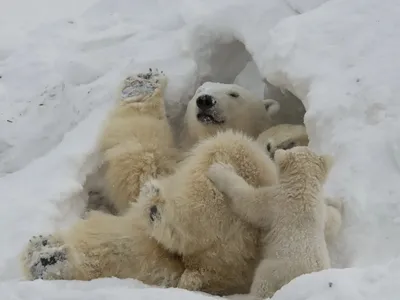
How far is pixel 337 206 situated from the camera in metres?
3.12

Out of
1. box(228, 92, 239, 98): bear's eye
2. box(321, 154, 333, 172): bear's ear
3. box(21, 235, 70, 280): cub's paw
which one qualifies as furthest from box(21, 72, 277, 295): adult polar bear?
box(228, 92, 239, 98): bear's eye

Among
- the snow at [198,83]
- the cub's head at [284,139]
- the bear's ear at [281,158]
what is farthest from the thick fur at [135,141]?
the bear's ear at [281,158]

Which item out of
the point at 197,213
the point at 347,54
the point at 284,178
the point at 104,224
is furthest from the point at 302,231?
the point at 347,54

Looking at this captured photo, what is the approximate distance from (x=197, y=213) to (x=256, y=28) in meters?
1.70

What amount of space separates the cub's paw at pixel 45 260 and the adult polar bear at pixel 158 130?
0.73 m

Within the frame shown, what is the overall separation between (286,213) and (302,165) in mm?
214

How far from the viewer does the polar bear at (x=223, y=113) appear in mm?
4035

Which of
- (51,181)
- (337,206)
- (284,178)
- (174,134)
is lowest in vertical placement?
(174,134)

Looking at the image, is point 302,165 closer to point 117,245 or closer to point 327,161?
point 327,161

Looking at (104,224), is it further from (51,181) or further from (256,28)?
(256,28)

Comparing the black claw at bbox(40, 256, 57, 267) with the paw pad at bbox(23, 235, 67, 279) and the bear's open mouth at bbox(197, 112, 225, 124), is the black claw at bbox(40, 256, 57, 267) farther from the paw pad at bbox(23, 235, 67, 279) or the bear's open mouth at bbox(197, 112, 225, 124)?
the bear's open mouth at bbox(197, 112, 225, 124)

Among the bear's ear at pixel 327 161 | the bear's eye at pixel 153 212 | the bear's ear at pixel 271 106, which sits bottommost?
the bear's ear at pixel 271 106

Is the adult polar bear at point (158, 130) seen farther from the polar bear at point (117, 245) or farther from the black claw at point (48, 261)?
the black claw at point (48, 261)

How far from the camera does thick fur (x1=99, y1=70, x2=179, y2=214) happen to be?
3723 mm
